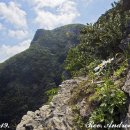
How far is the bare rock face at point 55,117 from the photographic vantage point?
1331 cm

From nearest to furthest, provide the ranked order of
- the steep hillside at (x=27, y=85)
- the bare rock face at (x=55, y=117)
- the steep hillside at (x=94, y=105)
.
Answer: the steep hillside at (x=94, y=105) → the bare rock face at (x=55, y=117) → the steep hillside at (x=27, y=85)

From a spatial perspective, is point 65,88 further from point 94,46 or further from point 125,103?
point 94,46

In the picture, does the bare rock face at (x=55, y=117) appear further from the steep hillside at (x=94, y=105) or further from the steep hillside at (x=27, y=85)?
the steep hillside at (x=27, y=85)

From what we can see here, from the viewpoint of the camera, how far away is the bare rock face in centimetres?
1331

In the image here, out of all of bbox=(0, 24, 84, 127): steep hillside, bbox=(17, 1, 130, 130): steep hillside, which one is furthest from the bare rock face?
bbox=(0, 24, 84, 127): steep hillside

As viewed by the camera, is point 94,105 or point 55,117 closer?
point 94,105

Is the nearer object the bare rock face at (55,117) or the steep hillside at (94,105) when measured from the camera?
the steep hillside at (94,105)

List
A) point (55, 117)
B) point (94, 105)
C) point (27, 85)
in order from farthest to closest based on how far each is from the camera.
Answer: point (27, 85)
point (55, 117)
point (94, 105)

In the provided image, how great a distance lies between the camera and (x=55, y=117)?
46.5 feet

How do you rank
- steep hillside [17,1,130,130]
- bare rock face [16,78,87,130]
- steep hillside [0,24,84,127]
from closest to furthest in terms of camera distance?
steep hillside [17,1,130,130]
bare rock face [16,78,87,130]
steep hillside [0,24,84,127]

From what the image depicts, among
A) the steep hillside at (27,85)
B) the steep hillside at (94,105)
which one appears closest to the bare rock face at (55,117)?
the steep hillside at (94,105)

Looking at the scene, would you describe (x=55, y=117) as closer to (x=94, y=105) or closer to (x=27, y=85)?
(x=94, y=105)

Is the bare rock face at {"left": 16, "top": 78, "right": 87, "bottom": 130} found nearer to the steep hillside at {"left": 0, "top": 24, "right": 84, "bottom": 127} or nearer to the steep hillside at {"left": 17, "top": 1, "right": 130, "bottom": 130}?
the steep hillside at {"left": 17, "top": 1, "right": 130, "bottom": 130}

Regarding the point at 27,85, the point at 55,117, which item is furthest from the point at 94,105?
the point at 27,85
